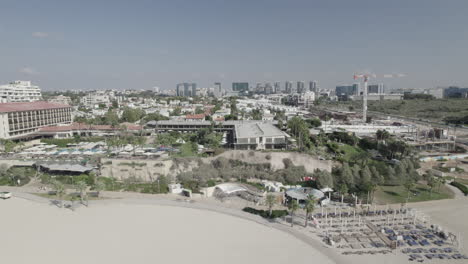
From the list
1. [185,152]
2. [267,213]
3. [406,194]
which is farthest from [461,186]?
[185,152]

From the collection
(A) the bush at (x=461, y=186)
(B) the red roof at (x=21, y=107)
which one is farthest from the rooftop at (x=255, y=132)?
(B) the red roof at (x=21, y=107)

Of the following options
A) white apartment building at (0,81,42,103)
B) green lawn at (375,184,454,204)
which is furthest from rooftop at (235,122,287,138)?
white apartment building at (0,81,42,103)

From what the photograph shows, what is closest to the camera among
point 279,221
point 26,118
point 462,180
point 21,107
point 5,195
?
point 279,221

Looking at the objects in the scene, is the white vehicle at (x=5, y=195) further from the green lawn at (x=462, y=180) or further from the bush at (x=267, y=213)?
the green lawn at (x=462, y=180)

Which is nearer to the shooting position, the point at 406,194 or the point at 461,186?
the point at 406,194

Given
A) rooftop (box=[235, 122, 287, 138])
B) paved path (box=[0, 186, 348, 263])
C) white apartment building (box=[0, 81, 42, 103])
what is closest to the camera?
paved path (box=[0, 186, 348, 263])

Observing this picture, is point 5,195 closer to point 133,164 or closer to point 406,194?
point 133,164

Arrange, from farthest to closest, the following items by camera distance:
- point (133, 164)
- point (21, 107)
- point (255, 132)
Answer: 1. point (21, 107)
2. point (255, 132)
3. point (133, 164)

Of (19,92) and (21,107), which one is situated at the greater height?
(19,92)

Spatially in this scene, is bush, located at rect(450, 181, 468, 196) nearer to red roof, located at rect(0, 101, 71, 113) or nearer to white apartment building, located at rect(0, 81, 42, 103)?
red roof, located at rect(0, 101, 71, 113)
